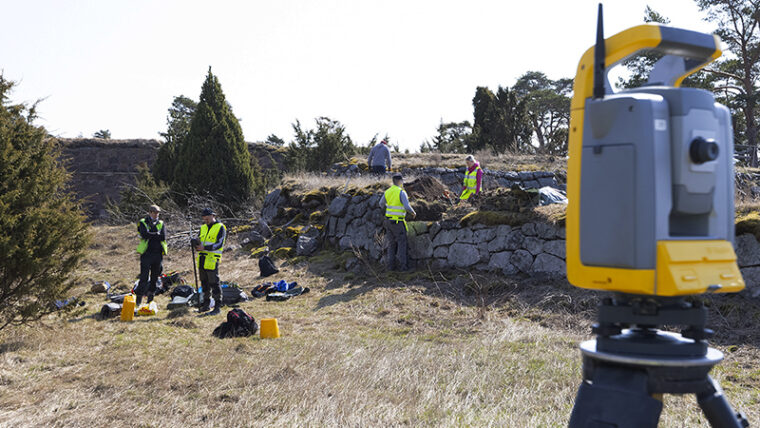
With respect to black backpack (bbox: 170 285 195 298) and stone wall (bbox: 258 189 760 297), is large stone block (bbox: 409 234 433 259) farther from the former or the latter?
black backpack (bbox: 170 285 195 298)

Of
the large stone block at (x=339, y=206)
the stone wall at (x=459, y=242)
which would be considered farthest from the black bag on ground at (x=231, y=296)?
the large stone block at (x=339, y=206)

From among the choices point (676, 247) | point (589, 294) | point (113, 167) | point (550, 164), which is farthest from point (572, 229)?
point (113, 167)

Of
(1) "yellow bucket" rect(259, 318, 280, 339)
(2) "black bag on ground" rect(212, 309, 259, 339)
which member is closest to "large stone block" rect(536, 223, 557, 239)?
(1) "yellow bucket" rect(259, 318, 280, 339)

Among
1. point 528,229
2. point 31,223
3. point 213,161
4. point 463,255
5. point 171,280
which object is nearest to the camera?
point 31,223

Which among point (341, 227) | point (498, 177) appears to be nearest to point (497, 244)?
point (341, 227)

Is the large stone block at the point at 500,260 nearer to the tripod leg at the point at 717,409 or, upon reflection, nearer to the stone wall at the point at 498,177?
the stone wall at the point at 498,177

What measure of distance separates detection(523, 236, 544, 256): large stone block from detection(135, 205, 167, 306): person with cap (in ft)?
19.4

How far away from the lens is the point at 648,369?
5.90ft

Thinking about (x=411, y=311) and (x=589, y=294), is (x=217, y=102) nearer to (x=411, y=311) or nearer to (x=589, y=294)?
(x=411, y=311)

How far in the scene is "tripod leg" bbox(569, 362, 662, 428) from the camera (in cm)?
174

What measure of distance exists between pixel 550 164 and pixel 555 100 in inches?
660

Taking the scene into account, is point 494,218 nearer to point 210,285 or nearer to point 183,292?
point 210,285

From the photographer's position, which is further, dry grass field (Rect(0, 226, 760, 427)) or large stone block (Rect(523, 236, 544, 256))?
large stone block (Rect(523, 236, 544, 256))

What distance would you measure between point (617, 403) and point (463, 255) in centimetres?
835
